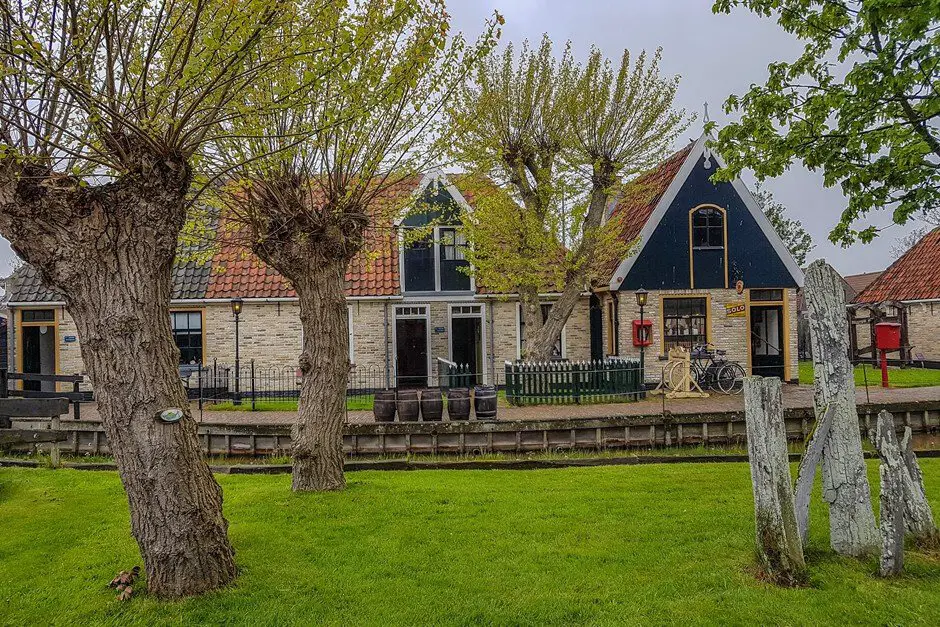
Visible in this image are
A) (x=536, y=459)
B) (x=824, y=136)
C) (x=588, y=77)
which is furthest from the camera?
(x=588, y=77)

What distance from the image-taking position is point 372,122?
23.7ft

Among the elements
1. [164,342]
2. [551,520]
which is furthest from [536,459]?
[164,342]

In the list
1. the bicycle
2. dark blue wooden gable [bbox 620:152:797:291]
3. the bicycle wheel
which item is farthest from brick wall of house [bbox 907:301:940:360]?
the bicycle wheel

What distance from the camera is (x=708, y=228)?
17625mm

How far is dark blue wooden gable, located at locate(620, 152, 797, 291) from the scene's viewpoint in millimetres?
17406

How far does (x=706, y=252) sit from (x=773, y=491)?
14.3 meters

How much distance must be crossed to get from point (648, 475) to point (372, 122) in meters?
5.93

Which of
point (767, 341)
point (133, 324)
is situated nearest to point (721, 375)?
point (767, 341)

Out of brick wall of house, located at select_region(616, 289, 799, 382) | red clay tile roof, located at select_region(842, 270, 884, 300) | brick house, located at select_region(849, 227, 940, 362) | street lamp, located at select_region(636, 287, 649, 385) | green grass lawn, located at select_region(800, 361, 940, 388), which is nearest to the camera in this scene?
street lamp, located at select_region(636, 287, 649, 385)

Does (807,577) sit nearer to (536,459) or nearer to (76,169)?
(536,459)

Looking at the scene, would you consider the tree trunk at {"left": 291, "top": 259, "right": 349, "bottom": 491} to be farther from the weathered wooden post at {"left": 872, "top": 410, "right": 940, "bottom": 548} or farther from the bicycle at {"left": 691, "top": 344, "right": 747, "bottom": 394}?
the bicycle at {"left": 691, "top": 344, "right": 747, "bottom": 394}

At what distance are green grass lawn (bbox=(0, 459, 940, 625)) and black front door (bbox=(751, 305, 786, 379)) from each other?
1104cm

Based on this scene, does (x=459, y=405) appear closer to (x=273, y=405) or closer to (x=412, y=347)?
(x=273, y=405)

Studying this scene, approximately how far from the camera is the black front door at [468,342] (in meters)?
18.5
